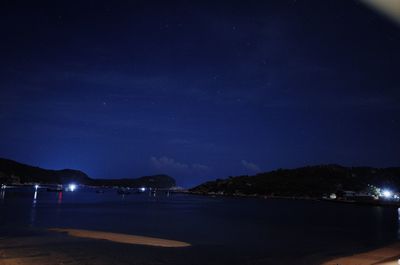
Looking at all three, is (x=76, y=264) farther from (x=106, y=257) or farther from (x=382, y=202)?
(x=382, y=202)

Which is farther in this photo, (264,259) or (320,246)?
(320,246)

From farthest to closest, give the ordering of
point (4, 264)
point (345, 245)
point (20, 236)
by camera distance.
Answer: point (345, 245) → point (20, 236) → point (4, 264)

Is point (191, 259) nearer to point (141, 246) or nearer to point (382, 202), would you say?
point (141, 246)

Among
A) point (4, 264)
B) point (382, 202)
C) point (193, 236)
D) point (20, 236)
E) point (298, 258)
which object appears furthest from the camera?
point (382, 202)

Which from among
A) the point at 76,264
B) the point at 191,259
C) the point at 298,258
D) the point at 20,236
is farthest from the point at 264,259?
the point at 20,236

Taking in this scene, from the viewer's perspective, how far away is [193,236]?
152 feet

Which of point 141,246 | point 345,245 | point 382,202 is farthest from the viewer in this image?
point 382,202

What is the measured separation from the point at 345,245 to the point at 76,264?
28.3 meters

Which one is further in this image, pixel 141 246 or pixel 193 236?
pixel 193 236

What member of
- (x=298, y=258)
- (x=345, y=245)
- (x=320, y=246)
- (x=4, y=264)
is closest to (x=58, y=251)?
(x=4, y=264)

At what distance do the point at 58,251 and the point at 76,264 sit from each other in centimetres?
500

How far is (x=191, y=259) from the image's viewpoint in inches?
1187

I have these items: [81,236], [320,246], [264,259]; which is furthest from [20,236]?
[320,246]

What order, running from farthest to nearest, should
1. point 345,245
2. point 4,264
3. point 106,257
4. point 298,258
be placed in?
point 345,245, point 298,258, point 106,257, point 4,264
